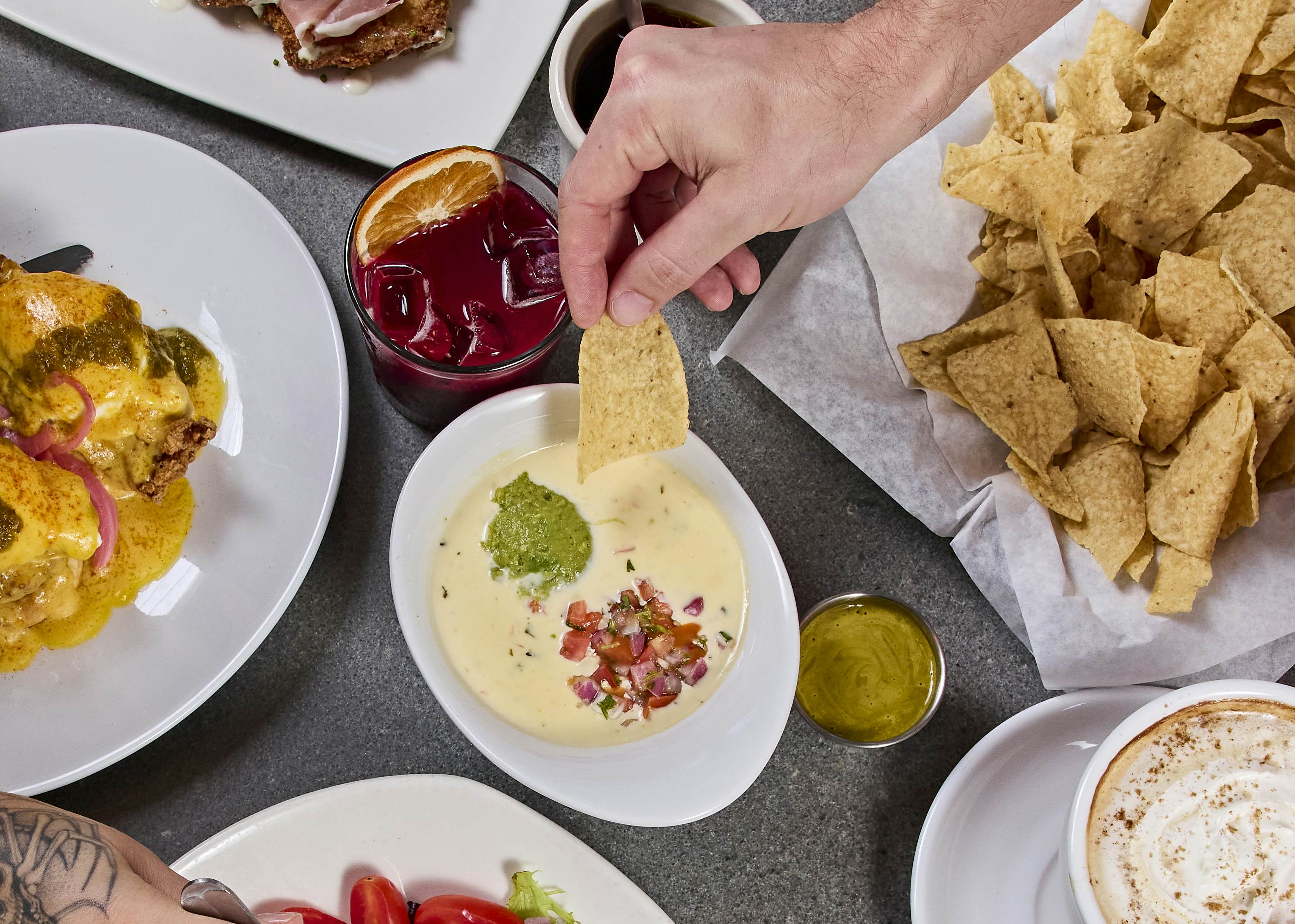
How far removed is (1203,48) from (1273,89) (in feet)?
0.55

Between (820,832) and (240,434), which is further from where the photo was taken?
A: (820,832)

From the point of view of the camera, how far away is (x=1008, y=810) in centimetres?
161

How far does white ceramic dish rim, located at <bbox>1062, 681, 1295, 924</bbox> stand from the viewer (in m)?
1.31

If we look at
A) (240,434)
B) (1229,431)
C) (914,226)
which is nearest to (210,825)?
(240,434)

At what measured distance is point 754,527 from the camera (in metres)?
1.63

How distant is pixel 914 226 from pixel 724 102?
23.5 inches

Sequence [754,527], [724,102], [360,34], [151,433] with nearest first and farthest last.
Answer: [724,102] → [151,433] → [754,527] → [360,34]

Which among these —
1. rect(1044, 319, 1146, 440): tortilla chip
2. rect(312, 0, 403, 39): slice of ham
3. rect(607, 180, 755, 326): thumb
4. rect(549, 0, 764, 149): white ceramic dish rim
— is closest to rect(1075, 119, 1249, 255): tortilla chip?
rect(1044, 319, 1146, 440): tortilla chip

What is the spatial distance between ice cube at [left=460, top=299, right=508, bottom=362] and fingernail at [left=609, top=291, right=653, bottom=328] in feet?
0.76

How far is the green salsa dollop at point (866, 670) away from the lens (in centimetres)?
170

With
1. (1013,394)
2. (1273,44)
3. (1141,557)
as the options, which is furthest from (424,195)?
(1273,44)

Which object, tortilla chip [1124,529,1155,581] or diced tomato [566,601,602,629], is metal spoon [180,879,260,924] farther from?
tortilla chip [1124,529,1155,581]

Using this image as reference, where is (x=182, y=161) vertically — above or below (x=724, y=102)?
below

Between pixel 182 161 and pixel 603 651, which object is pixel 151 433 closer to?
pixel 182 161
